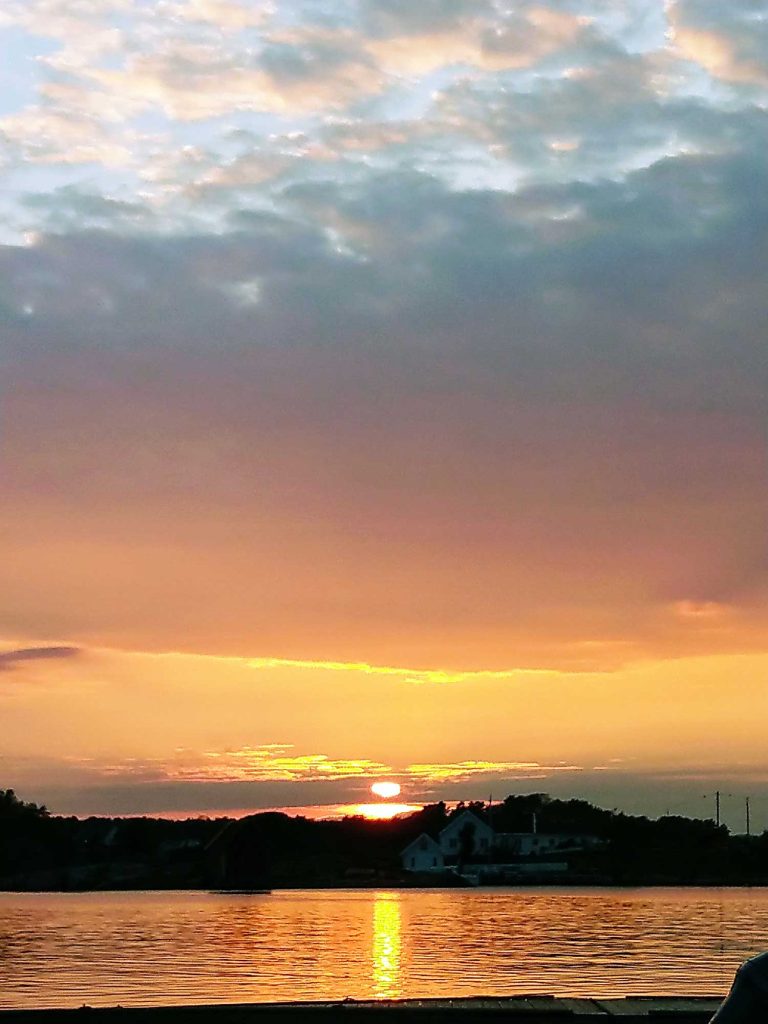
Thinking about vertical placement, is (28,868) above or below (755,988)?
below

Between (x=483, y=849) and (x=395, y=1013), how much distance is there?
501 ft

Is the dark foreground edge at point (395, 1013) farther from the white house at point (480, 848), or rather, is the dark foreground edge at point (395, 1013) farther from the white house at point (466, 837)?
the white house at point (466, 837)

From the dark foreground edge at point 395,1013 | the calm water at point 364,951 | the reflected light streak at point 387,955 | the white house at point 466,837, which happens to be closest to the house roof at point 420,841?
the white house at point 466,837

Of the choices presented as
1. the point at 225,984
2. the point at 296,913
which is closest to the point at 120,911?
the point at 296,913

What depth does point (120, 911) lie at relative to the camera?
10031 centimetres

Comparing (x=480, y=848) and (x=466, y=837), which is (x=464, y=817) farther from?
(x=480, y=848)

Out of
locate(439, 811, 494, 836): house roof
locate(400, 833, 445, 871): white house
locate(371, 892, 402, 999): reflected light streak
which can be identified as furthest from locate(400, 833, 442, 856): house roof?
locate(371, 892, 402, 999): reflected light streak

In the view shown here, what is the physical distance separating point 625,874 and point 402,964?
128810 mm

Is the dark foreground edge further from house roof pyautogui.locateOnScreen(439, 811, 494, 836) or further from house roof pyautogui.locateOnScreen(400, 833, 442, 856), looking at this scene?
house roof pyautogui.locateOnScreen(439, 811, 494, 836)

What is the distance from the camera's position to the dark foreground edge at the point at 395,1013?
23.8m

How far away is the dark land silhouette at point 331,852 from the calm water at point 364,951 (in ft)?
209

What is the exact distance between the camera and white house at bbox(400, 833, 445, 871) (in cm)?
16838

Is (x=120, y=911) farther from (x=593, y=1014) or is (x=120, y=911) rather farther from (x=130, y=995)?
(x=593, y=1014)

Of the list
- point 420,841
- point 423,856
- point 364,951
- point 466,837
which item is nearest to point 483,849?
point 466,837
